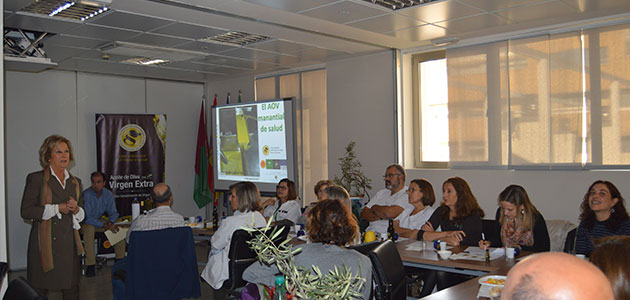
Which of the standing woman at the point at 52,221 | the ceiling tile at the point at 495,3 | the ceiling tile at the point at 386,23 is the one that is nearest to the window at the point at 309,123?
the ceiling tile at the point at 386,23

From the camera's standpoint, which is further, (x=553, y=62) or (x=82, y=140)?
(x=82, y=140)

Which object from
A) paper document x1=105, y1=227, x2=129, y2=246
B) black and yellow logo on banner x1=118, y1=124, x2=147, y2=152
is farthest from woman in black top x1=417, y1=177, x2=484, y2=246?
black and yellow logo on banner x1=118, y1=124, x2=147, y2=152

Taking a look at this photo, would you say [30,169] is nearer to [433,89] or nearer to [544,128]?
[433,89]

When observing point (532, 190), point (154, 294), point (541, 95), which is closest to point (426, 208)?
point (532, 190)

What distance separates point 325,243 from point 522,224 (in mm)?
2127

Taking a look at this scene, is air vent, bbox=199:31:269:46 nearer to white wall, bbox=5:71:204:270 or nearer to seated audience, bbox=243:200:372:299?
white wall, bbox=5:71:204:270

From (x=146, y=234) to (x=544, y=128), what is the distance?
460 centimetres

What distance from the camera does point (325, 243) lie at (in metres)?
2.92

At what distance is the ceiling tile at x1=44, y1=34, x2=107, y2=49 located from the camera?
20.0 feet

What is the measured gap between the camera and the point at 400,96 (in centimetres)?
737

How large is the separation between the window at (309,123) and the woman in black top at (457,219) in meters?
3.82

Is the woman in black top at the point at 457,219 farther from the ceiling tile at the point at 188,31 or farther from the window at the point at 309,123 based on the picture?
the window at the point at 309,123

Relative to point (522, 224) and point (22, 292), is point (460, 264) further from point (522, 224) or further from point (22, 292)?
point (22, 292)

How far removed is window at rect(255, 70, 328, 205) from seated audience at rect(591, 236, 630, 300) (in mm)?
6801
